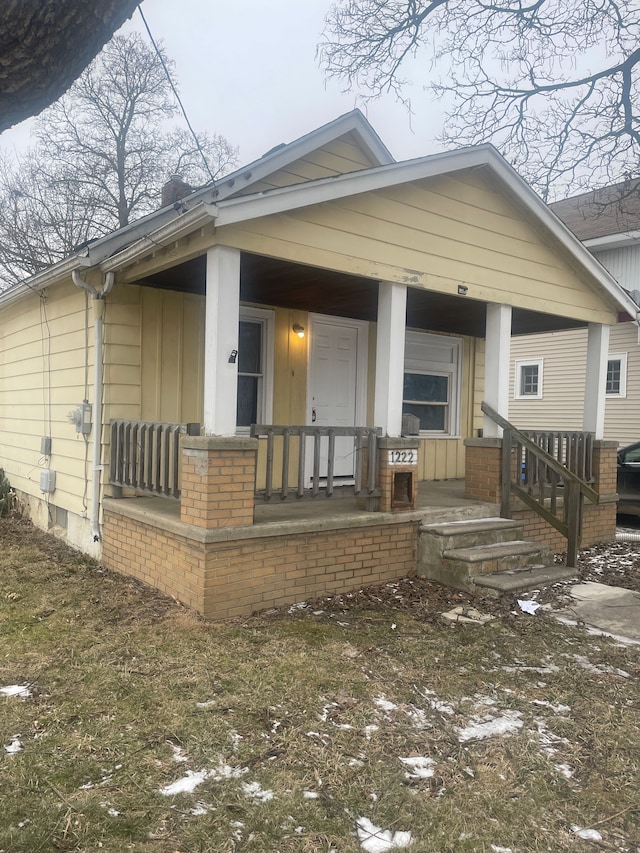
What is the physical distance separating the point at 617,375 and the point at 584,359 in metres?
1.32

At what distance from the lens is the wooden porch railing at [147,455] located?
5098mm

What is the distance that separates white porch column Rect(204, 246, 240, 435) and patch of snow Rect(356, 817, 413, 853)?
2964 millimetres

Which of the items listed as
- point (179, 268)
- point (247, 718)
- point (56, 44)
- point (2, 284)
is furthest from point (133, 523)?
point (2, 284)

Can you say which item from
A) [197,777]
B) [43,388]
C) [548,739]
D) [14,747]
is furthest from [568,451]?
[43,388]

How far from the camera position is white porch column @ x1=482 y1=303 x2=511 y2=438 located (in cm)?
688

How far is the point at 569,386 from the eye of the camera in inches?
660

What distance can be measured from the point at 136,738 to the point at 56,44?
2.81 meters

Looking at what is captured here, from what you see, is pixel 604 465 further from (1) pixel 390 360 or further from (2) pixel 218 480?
(2) pixel 218 480

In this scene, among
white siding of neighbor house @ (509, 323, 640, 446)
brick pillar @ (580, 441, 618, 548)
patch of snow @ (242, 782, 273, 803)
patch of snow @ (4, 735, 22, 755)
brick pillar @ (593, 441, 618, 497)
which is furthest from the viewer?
white siding of neighbor house @ (509, 323, 640, 446)

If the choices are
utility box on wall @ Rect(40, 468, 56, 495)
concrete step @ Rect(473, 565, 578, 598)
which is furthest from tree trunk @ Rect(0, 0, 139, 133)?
utility box on wall @ Rect(40, 468, 56, 495)

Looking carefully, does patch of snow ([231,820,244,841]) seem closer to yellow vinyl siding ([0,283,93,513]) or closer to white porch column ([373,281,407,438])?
white porch column ([373,281,407,438])

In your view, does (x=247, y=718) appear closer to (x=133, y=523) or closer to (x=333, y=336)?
(x=133, y=523)

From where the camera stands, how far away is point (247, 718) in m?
3.17

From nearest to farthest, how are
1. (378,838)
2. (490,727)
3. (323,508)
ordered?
1. (378,838)
2. (490,727)
3. (323,508)
